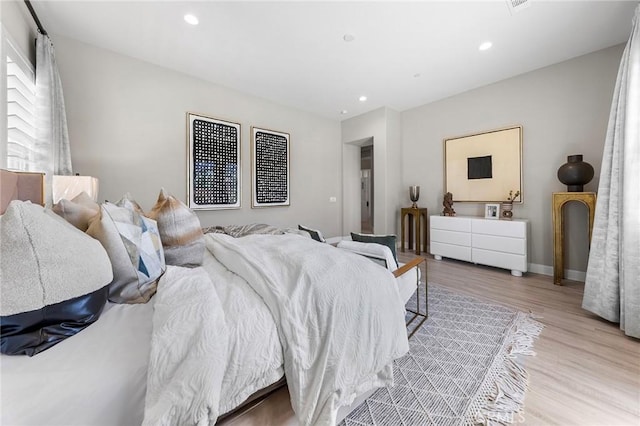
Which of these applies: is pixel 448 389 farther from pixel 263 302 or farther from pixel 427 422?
pixel 263 302

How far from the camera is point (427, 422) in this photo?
1113mm

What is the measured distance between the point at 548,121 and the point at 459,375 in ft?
11.6

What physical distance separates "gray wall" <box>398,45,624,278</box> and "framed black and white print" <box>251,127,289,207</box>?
2.93 meters

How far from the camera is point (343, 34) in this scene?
243 cm

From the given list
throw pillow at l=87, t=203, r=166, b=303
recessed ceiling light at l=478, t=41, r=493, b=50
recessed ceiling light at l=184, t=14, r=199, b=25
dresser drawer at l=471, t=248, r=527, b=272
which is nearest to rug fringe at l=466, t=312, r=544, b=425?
dresser drawer at l=471, t=248, r=527, b=272

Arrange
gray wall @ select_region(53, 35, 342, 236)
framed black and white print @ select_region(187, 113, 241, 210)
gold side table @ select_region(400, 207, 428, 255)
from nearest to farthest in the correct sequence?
gray wall @ select_region(53, 35, 342, 236) → framed black and white print @ select_region(187, 113, 241, 210) → gold side table @ select_region(400, 207, 428, 255)

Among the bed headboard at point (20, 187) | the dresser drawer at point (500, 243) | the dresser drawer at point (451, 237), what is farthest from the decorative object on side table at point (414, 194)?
the bed headboard at point (20, 187)

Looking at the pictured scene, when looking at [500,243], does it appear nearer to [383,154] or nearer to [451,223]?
[451,223]

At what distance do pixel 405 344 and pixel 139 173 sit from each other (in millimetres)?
3414

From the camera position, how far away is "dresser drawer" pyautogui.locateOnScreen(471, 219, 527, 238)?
299 centimetres

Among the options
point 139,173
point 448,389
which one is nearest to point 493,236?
point 448,389

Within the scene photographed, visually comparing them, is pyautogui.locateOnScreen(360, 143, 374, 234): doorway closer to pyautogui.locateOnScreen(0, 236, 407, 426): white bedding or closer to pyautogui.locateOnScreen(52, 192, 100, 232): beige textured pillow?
pyautogui.locateOnScreen(0, 236, 407, 426): white bedding

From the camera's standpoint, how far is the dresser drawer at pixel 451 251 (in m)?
3.49

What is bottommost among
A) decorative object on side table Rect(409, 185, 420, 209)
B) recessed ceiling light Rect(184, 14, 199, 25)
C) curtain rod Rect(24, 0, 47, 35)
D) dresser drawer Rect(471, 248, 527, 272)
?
dresser drawer Rect(471, 248, 527, 272)
